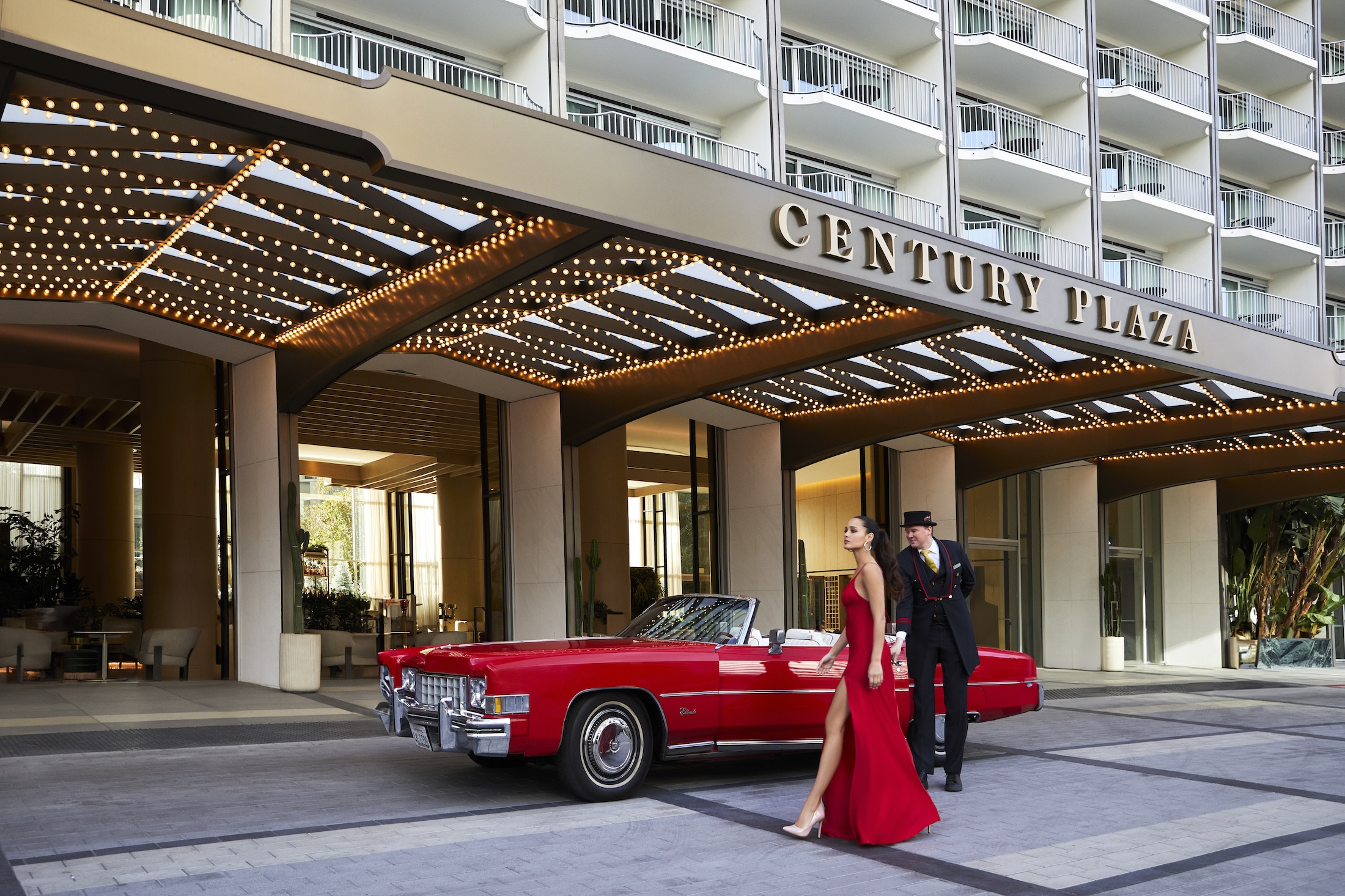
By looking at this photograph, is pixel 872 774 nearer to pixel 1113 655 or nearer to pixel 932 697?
pixel 932 697

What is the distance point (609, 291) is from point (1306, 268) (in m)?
25.7

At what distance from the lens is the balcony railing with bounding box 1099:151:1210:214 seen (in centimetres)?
2942

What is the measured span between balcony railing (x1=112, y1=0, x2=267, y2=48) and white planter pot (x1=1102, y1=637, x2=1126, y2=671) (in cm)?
1954

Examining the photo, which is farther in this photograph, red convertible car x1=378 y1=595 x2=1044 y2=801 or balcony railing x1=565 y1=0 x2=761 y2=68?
balcony railing x1=565 y1=0 x2=761 y2=68

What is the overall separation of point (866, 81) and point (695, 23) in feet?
14.8

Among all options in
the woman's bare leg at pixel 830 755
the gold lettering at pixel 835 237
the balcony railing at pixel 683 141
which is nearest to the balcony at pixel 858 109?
the balcony railing at pixel 683 141

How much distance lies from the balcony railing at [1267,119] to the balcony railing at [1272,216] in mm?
1676

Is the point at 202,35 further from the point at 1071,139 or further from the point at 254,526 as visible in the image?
the point at 1071,139

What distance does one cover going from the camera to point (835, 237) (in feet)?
40.8

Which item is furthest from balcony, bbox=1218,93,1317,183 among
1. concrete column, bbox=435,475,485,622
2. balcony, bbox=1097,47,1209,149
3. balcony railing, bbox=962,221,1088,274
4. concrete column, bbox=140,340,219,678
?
concrete column, bbox=140,340,219,678

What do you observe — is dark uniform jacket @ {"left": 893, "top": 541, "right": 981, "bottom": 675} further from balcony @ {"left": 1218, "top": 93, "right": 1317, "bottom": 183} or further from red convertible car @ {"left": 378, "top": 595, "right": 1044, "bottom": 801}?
balcony @ {"left": 1218, "top": 93, "right": 1317, "bottom": 183}

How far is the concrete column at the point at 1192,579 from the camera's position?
27422 millimetres

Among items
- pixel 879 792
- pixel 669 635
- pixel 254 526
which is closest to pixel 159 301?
pixel 254 526

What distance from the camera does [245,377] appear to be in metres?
16.6
